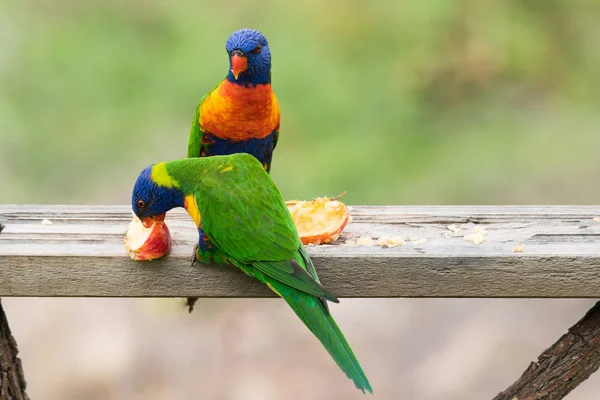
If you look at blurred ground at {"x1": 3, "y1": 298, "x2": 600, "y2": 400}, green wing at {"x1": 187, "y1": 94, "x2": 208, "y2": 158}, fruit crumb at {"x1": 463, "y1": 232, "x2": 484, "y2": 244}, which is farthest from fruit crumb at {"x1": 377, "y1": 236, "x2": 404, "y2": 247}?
blurred ground at {"x1": 3, "y1": 298, "x2": 600, "y2": 400}

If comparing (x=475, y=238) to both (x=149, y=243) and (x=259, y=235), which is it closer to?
(x=259, y=235)

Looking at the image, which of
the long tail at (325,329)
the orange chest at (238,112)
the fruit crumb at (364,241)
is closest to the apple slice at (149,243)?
the long tail at (325,329)

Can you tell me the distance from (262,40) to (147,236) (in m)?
0.67

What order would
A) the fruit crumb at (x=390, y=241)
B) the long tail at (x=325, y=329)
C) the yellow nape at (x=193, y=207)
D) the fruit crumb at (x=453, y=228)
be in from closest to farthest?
the long tail at (x=325, y=329)
the yellow nape at (x=193, y=207)
the fruit crumb at (x=390, y=241)
the fruit crumb at (x=453, y=228)

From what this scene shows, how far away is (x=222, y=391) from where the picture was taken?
9.67 ft

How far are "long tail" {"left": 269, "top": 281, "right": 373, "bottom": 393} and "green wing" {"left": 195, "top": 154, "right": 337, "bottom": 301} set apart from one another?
4cm

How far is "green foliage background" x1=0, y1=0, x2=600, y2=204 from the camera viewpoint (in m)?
3.56

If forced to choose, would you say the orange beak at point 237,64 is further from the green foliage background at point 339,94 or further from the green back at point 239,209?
the green foliage background at point 339,94

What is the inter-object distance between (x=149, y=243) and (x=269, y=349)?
61.0 inches

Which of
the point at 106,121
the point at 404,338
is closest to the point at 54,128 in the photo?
the point at 106,121

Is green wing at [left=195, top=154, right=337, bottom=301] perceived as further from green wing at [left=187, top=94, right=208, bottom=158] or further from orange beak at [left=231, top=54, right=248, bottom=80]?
green wing at [left=187, top=94, right=208, bottom=158]

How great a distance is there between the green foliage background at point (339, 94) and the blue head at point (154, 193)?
6.01 feet

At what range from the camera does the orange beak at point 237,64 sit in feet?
6.38

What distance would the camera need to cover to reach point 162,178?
62.2 inches
